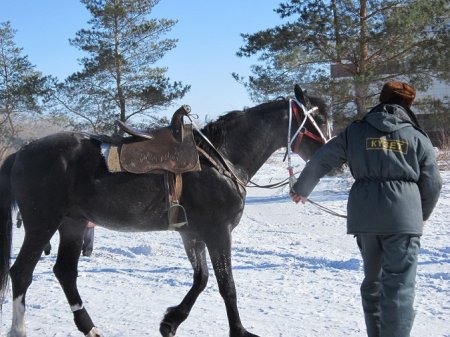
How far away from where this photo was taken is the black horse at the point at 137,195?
14.2 feet

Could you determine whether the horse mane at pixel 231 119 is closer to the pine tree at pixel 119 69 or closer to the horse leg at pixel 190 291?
the horse leg at pixel 190 291

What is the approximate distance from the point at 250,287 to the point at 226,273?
1854 millimetres

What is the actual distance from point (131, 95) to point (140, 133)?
17.7m

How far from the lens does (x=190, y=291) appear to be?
470 cm

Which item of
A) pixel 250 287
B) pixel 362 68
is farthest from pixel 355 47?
pixel 250 287

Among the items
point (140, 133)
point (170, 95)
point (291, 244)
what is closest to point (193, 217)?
point (140, 133)

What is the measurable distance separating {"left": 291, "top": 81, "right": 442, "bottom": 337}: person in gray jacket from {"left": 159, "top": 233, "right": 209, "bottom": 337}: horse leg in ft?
5.52

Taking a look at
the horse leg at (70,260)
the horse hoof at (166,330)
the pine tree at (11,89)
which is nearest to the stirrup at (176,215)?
the horse hoof at (166,330)

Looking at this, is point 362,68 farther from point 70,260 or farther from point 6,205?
point 6,205

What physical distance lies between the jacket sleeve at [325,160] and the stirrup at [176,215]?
3.80 feet

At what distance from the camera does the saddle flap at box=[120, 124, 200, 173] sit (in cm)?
434

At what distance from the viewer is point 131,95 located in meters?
21.7

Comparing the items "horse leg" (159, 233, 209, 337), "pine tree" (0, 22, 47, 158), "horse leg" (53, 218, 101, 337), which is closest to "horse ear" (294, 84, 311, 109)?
"horse leg" (159, 233, 209, 337)

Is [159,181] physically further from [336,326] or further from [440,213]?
[440,213]
